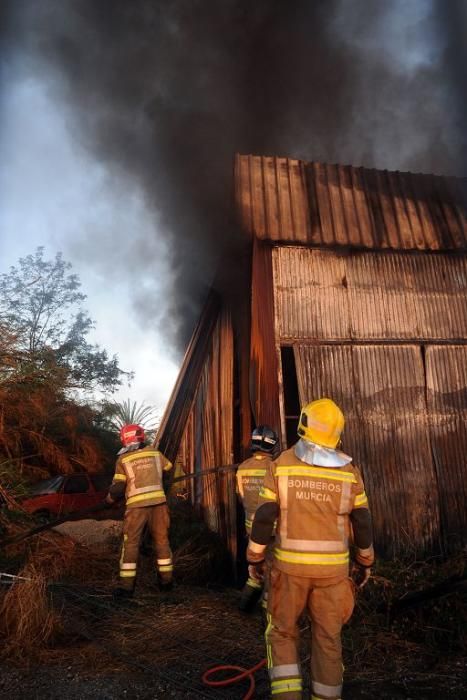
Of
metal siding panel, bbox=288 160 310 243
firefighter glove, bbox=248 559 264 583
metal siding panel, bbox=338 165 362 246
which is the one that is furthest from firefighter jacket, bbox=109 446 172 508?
metal siding panel, bbox=338 165 362 246

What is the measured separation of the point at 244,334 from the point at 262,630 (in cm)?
450

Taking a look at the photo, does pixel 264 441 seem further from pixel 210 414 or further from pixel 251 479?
pixel 210 414

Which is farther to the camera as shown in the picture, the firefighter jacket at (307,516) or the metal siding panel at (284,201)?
the metal siding panel at (284,201)

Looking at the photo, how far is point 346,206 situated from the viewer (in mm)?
6617

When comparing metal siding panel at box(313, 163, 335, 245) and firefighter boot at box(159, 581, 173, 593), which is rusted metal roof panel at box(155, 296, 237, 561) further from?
metal siding panel at box(313, 163, 335, 245)

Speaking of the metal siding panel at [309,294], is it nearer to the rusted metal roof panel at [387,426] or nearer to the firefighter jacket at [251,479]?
the rusted metal roof panel at [387,426]

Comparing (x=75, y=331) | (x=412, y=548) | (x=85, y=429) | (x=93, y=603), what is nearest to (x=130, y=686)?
(x=93, y=603)

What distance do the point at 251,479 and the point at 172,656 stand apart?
157 centimetres

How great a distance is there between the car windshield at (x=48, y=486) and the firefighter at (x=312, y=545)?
8146mm

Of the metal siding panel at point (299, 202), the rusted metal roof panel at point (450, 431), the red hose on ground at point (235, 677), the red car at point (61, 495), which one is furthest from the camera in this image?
the red car at point (61, 495)

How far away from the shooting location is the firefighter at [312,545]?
8.11 feet

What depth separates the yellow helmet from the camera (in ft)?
8.69

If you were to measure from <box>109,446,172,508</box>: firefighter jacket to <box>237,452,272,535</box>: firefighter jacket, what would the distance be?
1.09 m

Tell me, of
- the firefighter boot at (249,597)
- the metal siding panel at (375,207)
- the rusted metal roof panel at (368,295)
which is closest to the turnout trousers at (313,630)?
the firefighter boot at (249,597)
